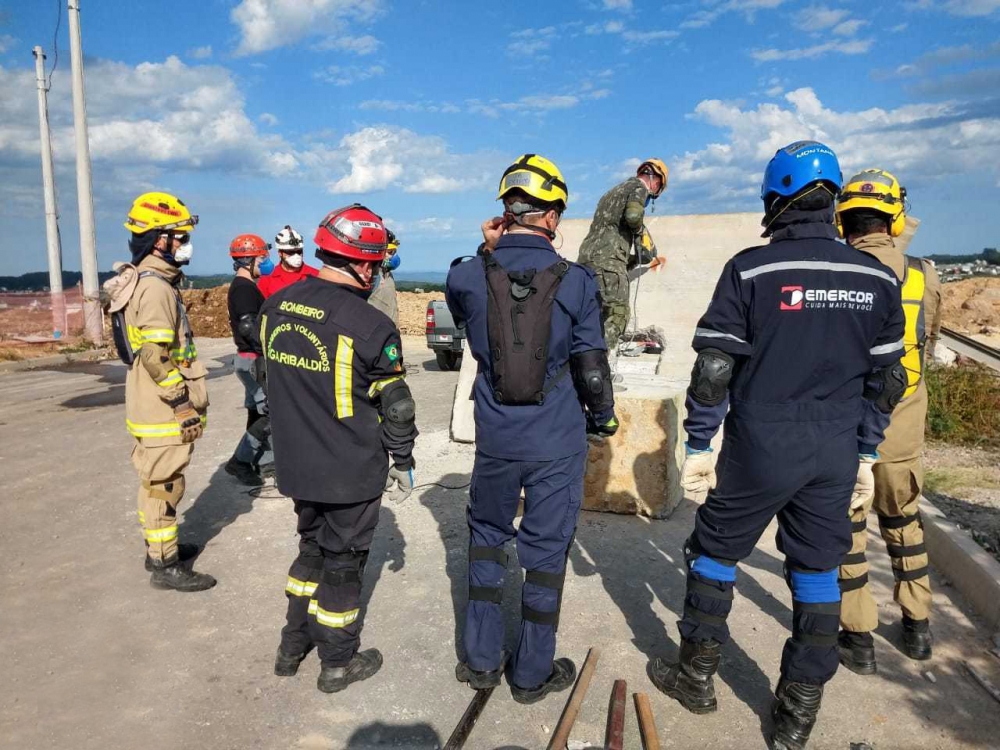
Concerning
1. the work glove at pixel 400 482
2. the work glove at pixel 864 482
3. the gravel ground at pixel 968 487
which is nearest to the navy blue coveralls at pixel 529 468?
the work glove at pixel 400 482

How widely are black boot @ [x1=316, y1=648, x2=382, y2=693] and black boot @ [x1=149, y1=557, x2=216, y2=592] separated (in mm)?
1369

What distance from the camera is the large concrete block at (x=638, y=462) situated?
5.51 m

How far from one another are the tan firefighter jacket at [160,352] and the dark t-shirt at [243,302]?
5.67 feet

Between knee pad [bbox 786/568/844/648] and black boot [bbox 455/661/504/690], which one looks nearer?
knee pad [bbox 786/568/844/648]

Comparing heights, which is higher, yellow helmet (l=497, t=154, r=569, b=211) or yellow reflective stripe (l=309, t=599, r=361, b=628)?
yellow helmet (l=497, t=154, r=569, b=211)

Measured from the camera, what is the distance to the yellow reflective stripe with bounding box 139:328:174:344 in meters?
4.08

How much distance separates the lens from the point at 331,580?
10.8ft

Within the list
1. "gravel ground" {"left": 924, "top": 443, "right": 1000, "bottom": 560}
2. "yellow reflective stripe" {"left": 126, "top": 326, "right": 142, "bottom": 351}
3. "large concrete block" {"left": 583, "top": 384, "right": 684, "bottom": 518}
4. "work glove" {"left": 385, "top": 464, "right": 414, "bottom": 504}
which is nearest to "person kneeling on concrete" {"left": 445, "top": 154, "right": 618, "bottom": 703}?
"work glove" {"left": 385, "top": 464, "right": 414, "bottom": 504}

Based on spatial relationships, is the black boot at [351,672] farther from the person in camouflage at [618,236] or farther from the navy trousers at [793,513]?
the person in camouflage at [618,236]

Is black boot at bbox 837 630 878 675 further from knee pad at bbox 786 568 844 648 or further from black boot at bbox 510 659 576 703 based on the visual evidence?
black boot at bbox 510 659 576 703

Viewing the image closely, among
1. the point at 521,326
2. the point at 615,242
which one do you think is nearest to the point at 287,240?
the point at 615,242

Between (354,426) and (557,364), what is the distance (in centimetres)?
101

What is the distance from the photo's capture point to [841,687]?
3365mm

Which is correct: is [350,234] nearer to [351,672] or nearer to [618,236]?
[351,672]
